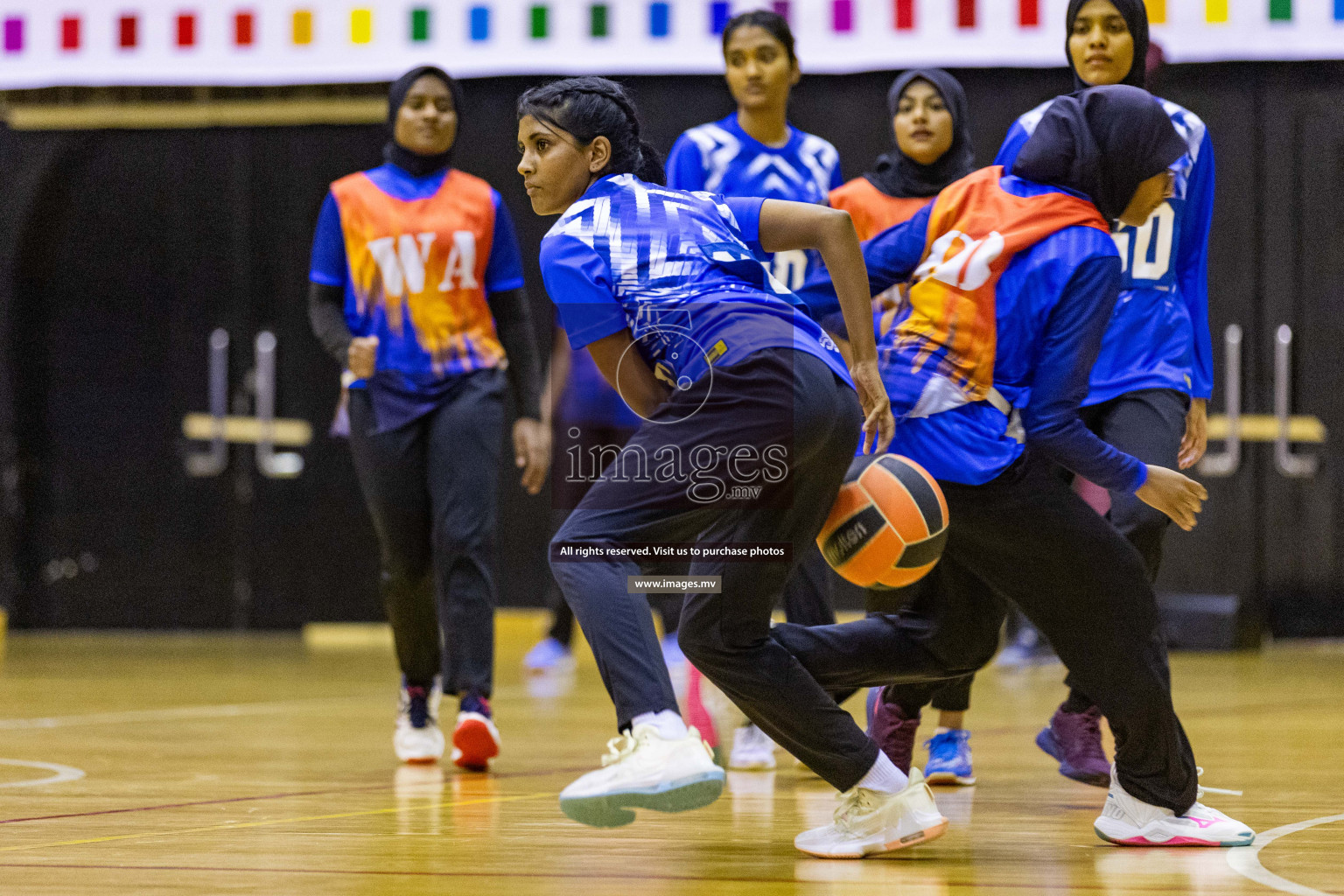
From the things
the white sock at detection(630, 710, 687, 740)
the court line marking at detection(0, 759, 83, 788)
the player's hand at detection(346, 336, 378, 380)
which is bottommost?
the court line marking at detection(0, 759, 83, 788)

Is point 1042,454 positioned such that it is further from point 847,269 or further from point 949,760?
point 949,760

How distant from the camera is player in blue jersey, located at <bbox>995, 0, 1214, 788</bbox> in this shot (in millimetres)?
3182

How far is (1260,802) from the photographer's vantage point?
3.13 metres

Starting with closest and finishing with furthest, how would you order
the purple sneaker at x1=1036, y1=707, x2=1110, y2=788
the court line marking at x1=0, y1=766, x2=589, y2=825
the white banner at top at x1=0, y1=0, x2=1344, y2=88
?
the court line marking at x1=0, y1=766, x2=589, y2=825 → the purple sneaker at x1=1036, y1=707, x2=1110, y2=788 → the white banner at top at x1=0, y1=0, x2=1344, y2=88

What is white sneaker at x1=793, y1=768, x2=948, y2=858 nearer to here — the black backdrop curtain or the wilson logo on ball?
the wilson logo on ball

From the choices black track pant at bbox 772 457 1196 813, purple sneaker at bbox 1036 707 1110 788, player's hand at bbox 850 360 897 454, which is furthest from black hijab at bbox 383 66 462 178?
purple sneaker at bbox 1036 707 1110 788

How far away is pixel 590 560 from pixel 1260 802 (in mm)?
1604

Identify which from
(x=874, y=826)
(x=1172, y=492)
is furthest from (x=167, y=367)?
(x=1172, y=492)

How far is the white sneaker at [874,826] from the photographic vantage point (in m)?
2.56

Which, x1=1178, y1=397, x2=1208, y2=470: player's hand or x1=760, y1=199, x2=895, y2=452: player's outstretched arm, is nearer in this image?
x1=760, y1=199, x2=895, y2=452: player's outstretched arm

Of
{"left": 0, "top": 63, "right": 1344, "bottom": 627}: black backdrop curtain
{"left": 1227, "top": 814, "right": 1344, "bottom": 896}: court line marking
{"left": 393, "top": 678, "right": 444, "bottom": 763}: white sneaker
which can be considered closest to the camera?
{"left": 1227, "top": 814, "right": 1344, "bottom": 896}: court line marking

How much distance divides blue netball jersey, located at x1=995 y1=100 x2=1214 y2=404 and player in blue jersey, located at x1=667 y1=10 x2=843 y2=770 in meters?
0.92

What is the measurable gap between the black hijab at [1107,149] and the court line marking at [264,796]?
185 cm

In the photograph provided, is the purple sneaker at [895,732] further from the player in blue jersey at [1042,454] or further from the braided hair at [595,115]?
the braided hair at [595,115]
